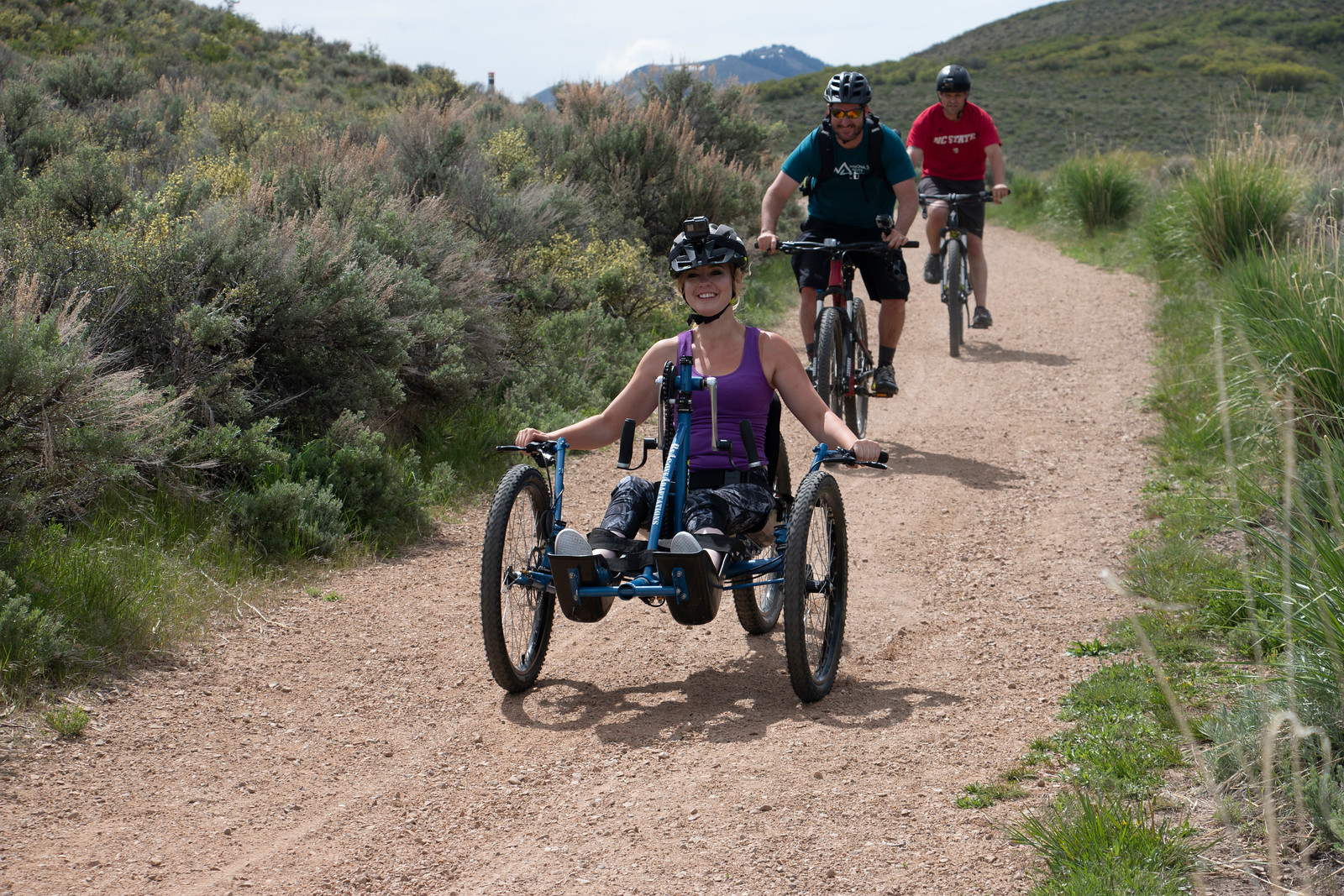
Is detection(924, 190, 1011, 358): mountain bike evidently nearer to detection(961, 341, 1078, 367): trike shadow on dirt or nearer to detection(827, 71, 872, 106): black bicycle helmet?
detection(961, 341, 1078, 367): trike shadow on dirt

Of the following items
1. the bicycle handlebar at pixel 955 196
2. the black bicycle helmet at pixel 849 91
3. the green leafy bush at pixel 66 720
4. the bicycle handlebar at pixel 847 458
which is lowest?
the green leafy bush at pixel 66 720

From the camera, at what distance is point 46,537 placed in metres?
4.60

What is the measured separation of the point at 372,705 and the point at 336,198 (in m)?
4.48

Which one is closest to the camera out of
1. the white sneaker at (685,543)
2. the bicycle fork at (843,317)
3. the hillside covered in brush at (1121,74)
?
the white sneaker at (685,543)

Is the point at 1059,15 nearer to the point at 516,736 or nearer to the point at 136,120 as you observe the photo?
the point at 136,120

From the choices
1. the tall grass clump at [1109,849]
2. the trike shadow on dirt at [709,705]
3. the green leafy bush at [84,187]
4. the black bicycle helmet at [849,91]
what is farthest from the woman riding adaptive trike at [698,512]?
the green leafy bush at [84,187]

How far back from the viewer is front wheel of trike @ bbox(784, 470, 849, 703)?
148 inches

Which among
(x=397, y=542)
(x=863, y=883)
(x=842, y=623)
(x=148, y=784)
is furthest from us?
(x=397, y=542)

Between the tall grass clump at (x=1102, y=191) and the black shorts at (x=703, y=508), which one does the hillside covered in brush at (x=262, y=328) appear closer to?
the black shorts at (x=703, y=508)

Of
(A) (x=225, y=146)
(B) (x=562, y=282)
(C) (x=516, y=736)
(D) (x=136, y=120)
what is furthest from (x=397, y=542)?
(D) (x=136, y=120)

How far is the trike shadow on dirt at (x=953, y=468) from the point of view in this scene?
23.0 ft

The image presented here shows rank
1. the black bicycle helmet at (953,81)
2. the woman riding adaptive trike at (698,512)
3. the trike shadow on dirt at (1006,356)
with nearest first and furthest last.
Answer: the woman riding adaptive trike at (698,512) → the black bicycle helmet at (953,81) → the trike shadow on dirt at (1006,356)

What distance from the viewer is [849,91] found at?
672 cm

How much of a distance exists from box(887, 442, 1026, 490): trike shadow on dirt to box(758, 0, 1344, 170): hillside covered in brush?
30.8 metres
